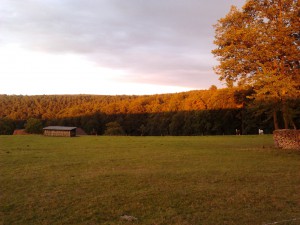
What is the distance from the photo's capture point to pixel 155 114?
104375mm

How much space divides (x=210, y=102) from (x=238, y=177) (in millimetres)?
72535

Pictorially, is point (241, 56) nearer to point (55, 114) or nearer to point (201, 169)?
point (201, 169)

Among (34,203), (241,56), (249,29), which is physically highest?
(249,29)

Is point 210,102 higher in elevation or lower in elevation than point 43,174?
higher

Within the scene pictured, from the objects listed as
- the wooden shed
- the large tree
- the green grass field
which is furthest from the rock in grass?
the wooden shed

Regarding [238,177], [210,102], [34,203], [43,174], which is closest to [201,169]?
[238,177]

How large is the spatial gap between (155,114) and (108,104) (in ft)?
109

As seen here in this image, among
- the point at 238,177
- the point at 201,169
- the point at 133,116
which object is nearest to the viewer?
the point at 238,177

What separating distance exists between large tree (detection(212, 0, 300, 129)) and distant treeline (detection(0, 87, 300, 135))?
1000 inches

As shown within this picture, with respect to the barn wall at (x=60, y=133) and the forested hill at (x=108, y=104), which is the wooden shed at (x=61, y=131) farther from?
the forested hill at (x=108, y=104)

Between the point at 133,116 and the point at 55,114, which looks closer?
the point at 133,116

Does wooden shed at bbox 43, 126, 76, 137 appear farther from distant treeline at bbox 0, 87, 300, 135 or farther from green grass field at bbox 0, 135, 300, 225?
green grass field at bbox 0, 135, 300, 225

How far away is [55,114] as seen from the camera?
127375 millimetres

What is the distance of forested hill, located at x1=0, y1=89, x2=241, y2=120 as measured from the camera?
8337 cm
